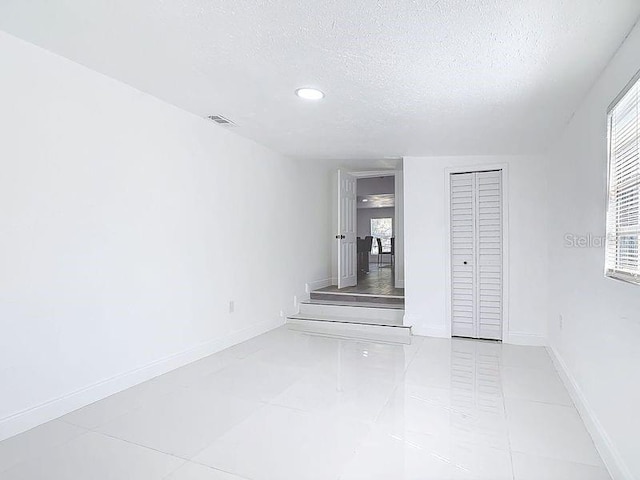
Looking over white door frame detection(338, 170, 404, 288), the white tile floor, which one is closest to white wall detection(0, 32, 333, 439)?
the white tile floor

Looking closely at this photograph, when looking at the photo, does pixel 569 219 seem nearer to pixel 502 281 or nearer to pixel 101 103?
pixel 502 281

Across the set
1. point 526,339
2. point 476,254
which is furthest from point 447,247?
point 526,339

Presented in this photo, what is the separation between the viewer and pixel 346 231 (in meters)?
6.43

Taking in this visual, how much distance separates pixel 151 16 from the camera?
1.83 m

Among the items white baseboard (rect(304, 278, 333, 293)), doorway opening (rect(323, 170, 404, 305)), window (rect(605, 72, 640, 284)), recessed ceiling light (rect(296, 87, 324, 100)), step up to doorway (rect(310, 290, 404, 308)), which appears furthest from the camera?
doorway opening (rect(323, 170, 404, 305))

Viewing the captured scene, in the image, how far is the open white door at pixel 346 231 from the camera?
20.3 feet

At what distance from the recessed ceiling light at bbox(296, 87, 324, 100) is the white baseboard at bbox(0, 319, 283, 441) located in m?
2.32

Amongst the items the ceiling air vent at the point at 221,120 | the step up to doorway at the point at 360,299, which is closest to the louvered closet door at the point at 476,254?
the step up to doorway at the point at 360,299

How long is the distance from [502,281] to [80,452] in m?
4.12

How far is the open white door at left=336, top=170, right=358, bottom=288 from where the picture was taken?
6.19 metres

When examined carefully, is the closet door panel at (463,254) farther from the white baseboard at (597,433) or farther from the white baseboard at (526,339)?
the white baseboard at (597,433)

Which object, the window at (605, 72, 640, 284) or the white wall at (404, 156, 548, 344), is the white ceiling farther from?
the white wall at (404, 156, 548, 344)

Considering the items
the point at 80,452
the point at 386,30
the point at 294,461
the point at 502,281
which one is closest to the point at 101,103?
the point at 386,30

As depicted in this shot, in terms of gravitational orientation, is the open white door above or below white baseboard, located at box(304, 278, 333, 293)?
above
